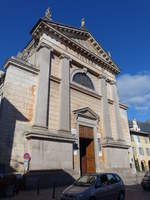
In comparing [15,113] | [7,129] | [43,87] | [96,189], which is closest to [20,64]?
[43,87]

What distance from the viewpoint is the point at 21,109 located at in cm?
1223

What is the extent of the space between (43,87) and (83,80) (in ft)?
20.6

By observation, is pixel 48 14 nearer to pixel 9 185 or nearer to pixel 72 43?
→ pixel 72 43

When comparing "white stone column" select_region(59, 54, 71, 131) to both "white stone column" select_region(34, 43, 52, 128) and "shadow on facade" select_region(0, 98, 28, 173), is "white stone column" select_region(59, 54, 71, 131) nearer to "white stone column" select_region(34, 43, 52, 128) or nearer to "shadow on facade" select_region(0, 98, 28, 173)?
"white stone column" select_region(34, 43, 52, 128)

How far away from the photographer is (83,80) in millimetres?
18609

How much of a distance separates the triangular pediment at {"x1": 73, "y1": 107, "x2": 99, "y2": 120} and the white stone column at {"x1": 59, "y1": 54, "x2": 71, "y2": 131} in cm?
129

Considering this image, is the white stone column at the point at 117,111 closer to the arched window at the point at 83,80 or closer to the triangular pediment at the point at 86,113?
the triangular pediment at the point at 86,113

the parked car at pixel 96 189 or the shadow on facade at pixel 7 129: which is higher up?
the shadow on facade at pixel 7 129

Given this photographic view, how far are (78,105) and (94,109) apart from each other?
259 cm

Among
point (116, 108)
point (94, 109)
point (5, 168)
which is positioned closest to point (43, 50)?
point (94, 109)

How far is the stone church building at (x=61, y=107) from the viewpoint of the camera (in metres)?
11.3

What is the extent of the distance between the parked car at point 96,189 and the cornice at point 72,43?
13.7 m

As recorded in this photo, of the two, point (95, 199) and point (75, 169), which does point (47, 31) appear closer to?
point (75, 169)

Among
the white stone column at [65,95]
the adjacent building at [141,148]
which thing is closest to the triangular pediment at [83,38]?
the white stone column at [65,95]
